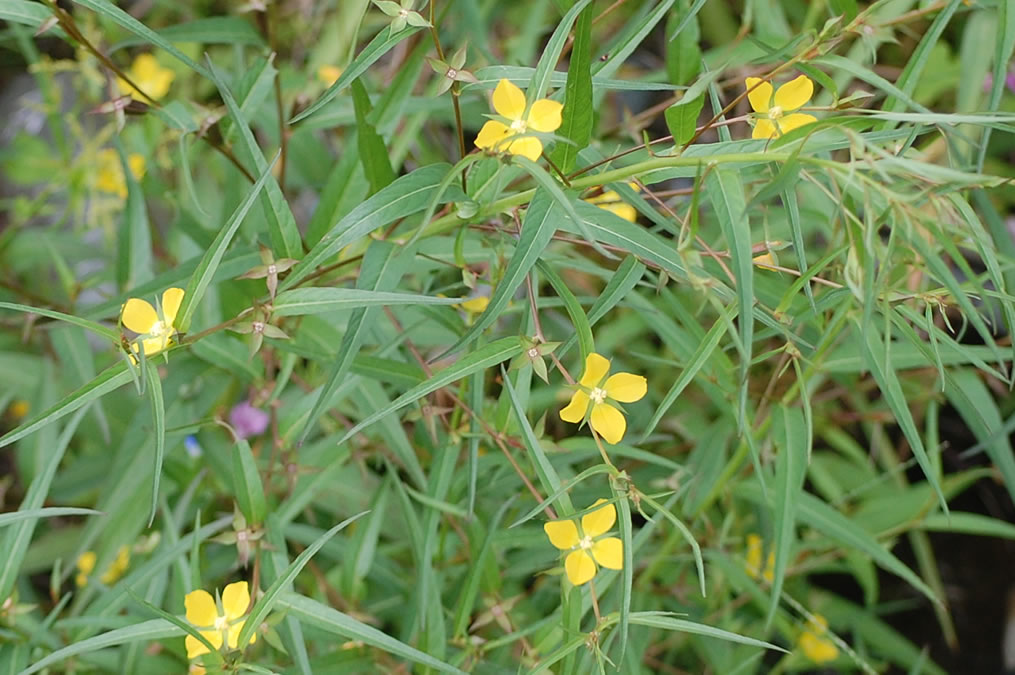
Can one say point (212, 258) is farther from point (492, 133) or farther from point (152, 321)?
point (492, 133)

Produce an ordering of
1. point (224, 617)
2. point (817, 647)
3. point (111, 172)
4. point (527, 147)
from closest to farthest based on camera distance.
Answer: point (527, 147) < point (224, 617) < point (817, 647) < point (111, 172)

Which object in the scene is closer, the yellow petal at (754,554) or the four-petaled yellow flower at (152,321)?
the four-petaled yellow flower at (152,321)

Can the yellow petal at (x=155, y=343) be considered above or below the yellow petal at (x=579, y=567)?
above

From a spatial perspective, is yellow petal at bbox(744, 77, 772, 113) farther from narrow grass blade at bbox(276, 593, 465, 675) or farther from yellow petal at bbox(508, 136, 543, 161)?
narrow grass blade at bbox(276, 593, 465, 675)

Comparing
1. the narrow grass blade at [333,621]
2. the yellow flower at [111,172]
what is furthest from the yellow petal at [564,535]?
the yellow flower at [111,172]

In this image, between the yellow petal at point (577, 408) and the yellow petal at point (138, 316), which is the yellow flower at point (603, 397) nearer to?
the yellow petal at point (577, 408)

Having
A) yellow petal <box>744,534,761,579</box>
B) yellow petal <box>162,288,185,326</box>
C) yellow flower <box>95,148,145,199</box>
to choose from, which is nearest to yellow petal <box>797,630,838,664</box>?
yellow petal <box>744,534,761,579</box>

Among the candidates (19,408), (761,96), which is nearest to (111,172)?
(19,408)
